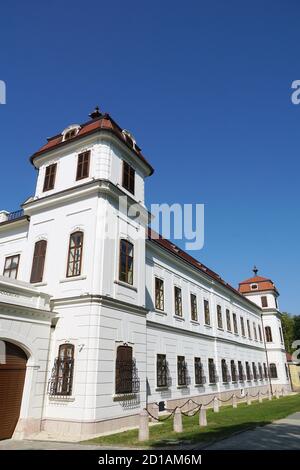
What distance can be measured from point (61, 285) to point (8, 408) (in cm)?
464

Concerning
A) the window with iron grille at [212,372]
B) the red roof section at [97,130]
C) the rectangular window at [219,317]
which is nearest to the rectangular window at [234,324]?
the rectangular window at [219,317]

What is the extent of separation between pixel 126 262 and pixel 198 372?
458 inches

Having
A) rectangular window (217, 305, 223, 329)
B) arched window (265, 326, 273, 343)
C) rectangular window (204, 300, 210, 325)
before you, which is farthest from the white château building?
arched window (265, 326, 273, 343)

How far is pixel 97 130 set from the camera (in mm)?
15758

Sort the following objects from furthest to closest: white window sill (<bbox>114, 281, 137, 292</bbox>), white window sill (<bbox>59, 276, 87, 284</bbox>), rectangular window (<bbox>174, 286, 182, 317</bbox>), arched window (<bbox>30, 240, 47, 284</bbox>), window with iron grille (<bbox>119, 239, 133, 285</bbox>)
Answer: rectangular window (<bbox>174, 286, 182, 317</bbox>)
arched window (<bbox>30, 240, 47, 284</bbox>)
window with iron grille (<bbox>119, 239, 133, 285</bbox>)
white window sill (<bbox>114, 281, 137, 292</bbox>)
white window sill (<bbox>59, 276, 87, 284</bbox>)

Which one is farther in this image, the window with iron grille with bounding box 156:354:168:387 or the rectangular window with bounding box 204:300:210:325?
the rectangular window with bounding box 204:300:210:325

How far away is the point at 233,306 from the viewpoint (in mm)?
34188

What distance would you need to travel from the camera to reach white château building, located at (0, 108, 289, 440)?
12148 millimetres

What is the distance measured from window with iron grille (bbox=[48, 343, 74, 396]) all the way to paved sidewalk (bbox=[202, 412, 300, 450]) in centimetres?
547

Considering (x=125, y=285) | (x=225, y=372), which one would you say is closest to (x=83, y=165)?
(x=125, y=285)

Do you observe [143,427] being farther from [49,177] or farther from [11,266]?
[49,177]

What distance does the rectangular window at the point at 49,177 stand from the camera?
16.9 metres

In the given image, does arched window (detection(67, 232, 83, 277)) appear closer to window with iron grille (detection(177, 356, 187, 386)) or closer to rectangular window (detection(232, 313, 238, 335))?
window with iron grille (detection(177, 356, 187, 386))
